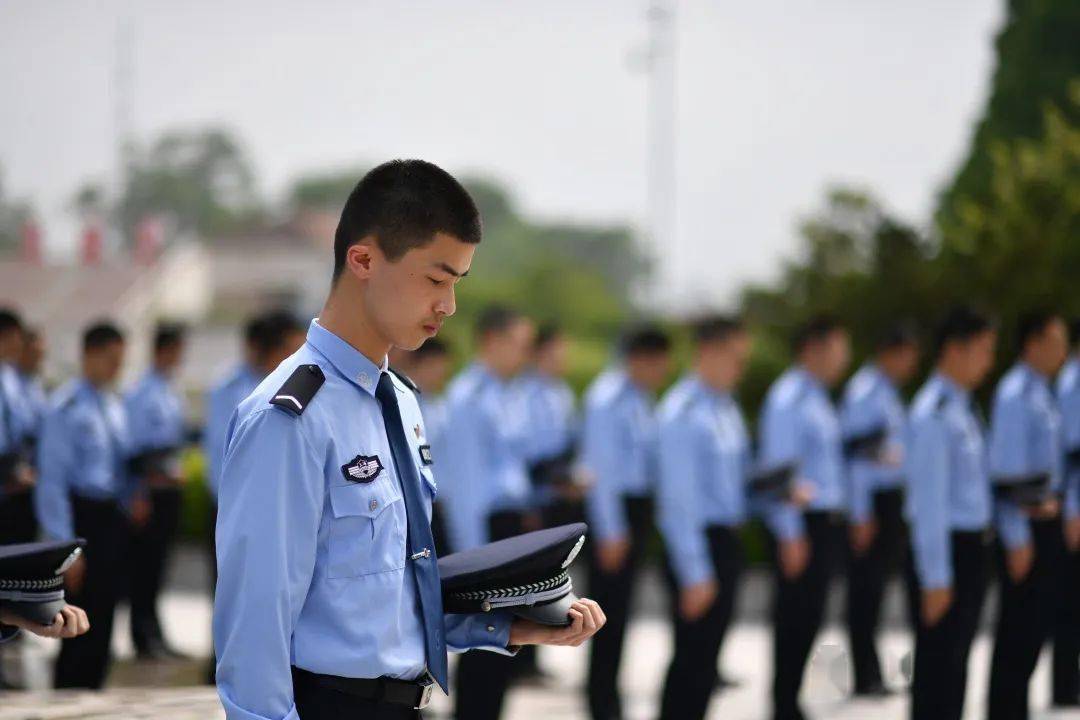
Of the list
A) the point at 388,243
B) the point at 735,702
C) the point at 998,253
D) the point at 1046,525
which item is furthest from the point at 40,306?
the point at 388,243

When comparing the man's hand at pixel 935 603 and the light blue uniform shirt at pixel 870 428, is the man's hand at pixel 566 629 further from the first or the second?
the light blue uniform shirt at pixel 870 428

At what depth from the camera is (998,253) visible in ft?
38.6

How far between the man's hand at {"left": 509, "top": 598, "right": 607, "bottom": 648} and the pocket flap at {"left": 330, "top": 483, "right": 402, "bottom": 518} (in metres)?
0.42

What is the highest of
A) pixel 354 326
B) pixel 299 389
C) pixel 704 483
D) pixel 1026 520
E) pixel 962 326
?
pixel 962 326

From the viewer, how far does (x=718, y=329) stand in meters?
6.21

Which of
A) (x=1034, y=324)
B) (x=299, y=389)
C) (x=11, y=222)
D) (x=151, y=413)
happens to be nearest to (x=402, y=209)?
(x=299, y=389)

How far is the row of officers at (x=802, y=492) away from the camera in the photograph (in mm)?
5453

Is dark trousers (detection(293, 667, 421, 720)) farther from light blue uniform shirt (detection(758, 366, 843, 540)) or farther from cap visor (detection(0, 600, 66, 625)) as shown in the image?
light blue uniform shirt (detection(758, 366, 843, 540))

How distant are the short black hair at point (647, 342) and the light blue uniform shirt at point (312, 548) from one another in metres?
4.77

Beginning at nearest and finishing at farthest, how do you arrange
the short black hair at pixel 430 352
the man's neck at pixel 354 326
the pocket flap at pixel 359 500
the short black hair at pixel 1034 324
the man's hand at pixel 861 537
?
the pocket flap at pixel 359 500
the man's neck at pixel 354 326
the short black hair at pixel 1034 324
the man's hand at pixel 861 537
the short black hair at pixel 430 352

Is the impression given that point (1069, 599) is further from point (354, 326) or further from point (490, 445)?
point (354, 326)

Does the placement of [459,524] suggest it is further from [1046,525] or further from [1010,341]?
[1010,341]

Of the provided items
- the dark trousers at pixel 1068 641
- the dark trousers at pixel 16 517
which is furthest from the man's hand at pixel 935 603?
the dark trousers at pixel 16 517

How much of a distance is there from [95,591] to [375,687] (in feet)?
15.1
